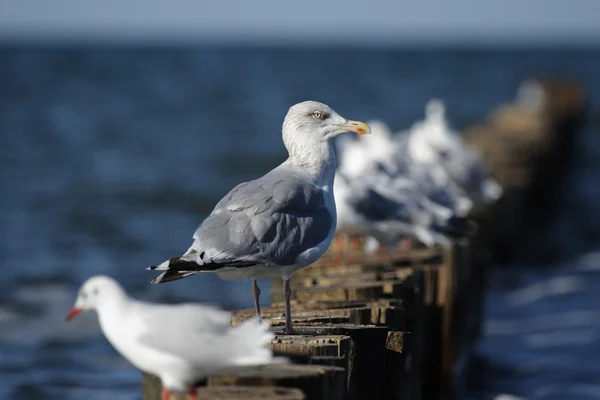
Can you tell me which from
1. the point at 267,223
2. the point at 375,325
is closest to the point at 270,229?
the point at 267,223

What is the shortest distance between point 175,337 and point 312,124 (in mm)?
2046

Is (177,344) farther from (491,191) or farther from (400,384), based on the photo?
(491,191)

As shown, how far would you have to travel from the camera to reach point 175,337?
3.89 m

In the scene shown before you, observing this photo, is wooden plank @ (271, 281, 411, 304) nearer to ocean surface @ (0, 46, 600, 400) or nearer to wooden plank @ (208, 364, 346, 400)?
wooden plank @ (208, 364, 346, 400)

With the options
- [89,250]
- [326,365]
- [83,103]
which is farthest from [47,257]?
[83,103]

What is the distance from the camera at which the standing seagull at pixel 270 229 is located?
484 cm

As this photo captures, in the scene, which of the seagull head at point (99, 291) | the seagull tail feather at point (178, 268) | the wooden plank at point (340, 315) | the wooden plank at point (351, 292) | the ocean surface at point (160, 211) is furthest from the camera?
the ocean surface at point (160, 211)

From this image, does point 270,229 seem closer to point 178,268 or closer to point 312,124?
point 178,268

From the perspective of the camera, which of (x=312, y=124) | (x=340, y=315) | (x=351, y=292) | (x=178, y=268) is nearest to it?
(x=178, y=268)

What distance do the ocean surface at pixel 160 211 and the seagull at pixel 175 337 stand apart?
4.42 meters

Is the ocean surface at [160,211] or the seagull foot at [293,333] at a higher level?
the ocean surface at [160,211]

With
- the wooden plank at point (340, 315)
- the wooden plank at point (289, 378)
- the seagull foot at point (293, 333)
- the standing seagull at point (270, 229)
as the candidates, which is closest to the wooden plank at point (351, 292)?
the wooden plank at point (340, 315)

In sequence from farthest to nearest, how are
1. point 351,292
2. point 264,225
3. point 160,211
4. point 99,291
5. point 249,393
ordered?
point 160,211
point 351,292
point 264,225
point 99,291
point 249,393

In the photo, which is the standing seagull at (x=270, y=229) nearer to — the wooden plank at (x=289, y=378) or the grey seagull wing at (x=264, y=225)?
the grey seagull wing at (x=264, y=225)
